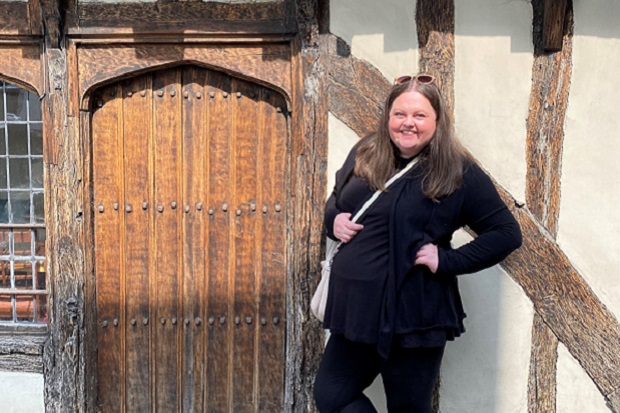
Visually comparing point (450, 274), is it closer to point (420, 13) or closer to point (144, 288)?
point (420, 13)

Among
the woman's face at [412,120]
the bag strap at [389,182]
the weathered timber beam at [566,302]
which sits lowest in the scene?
the weathered timber beam at [566,302]

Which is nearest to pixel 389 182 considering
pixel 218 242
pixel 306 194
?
pixel 306 194

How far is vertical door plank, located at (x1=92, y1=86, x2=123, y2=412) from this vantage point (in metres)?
3.25

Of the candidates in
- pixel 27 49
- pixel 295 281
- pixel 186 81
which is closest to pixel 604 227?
pixel 295 281

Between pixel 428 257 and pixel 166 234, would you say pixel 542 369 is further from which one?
pixel 166 234

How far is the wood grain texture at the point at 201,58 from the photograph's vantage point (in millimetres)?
3135

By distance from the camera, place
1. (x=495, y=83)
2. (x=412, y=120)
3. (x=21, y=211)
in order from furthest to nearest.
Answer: (x=21, y=211), (x=495, y=83), (x=412, y=120)

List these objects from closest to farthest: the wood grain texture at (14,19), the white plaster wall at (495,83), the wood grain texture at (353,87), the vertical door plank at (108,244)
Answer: the white plaster wall at (495,83) < the wood grain texture at (353,87) < the wood grain texture at (14,19) < the vertical door plank at (108,244)

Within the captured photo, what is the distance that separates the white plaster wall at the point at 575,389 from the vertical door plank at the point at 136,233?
198 centimetres

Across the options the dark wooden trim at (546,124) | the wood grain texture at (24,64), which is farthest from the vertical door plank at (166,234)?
the dark wooden trim at (546,124)

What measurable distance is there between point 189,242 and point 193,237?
0.03 meters

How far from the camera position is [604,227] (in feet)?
9.54

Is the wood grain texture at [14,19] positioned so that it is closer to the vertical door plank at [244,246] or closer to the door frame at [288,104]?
the door frame at [288,104]

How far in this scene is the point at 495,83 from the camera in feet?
9.58
